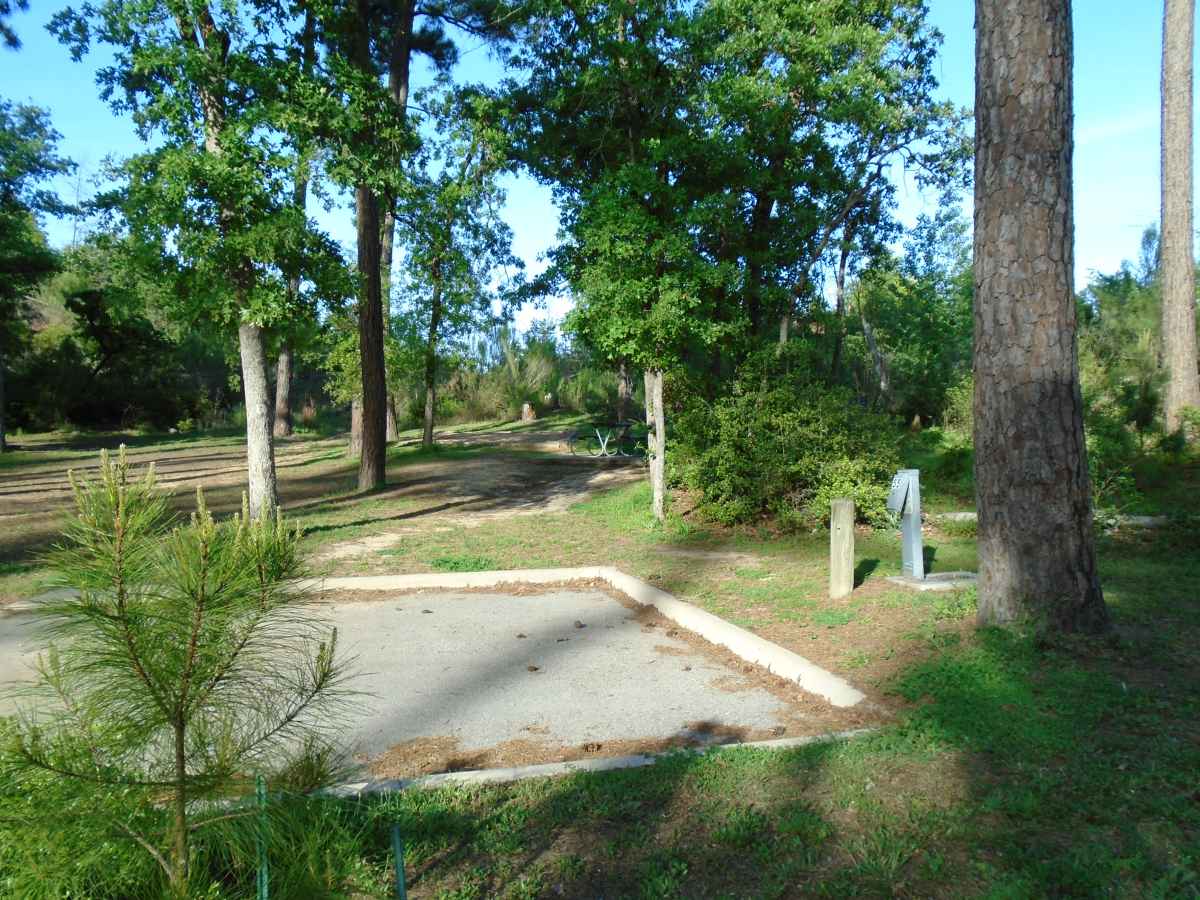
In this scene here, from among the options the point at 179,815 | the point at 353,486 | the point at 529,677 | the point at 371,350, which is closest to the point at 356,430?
the point at 353,486

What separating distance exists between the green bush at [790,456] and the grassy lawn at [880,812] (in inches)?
204

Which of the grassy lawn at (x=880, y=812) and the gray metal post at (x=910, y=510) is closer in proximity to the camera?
the grassy lawn at (x=880, y=812)

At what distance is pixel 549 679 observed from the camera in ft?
18.8

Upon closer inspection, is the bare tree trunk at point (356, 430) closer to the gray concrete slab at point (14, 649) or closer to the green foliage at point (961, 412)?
the green foliage at point (961, 412)

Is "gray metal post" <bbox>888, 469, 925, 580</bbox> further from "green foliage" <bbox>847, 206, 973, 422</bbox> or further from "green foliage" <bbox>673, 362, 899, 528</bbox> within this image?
"green foliage" <bbox>847, 206, 973, 422</bbox>

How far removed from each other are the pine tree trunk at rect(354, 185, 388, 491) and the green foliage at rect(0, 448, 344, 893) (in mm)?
14004

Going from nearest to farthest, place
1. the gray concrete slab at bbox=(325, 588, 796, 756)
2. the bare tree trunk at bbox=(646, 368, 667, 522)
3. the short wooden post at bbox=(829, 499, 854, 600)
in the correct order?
the gray concrete slab at bbox=(325, 588, 796, 756), the short wooden post at bbox=(829, 499, 854, 600), the bare tree trunk at bbox=(646, 368, 667, 522)

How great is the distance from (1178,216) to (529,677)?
13.1 metres

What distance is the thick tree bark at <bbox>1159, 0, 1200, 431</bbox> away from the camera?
1330 cm

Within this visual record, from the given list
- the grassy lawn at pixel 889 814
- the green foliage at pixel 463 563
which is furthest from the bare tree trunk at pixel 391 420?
the grassy lawn at pixel 889 814

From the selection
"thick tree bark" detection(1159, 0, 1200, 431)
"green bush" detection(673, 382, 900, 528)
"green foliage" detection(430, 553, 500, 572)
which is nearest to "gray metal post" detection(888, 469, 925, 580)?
"green bush" detection(673, 382, 900, 528)

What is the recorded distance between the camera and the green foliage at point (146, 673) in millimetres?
1930

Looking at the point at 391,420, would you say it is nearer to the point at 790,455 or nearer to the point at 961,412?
the point at 961,412

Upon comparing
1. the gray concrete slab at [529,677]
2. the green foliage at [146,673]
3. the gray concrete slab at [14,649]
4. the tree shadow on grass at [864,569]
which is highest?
the green foliage at [146,673]
